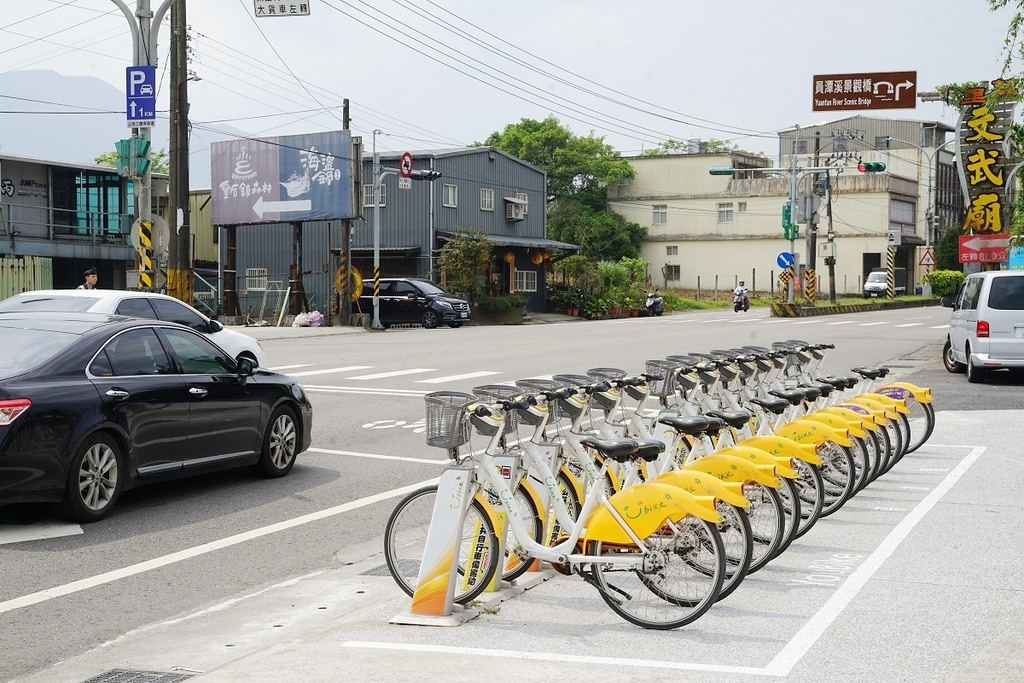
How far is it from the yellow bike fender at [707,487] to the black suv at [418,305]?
34.4 metres

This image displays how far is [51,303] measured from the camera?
585 inches

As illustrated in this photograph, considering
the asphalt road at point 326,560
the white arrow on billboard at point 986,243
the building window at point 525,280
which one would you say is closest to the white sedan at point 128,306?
the asphalt road at point 326,560

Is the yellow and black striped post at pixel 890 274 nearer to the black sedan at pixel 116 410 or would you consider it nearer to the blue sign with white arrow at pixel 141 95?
the blue sign with white arrow at pixel 141 95

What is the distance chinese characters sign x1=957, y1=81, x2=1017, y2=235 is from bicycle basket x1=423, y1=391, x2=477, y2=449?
79.4 feet

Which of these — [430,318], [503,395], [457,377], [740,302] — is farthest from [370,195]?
[503,395]

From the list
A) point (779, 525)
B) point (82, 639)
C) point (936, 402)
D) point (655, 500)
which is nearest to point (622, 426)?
point (779, 525)

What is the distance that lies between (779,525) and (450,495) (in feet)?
6.55

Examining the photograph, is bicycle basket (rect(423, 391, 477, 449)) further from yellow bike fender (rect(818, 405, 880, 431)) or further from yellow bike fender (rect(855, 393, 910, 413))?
yellow bike fender (rect(855, 393, 910, 413))

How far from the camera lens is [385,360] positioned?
24438 mm

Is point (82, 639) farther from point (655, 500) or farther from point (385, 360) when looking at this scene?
point (385, 360)

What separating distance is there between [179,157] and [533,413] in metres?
19.9

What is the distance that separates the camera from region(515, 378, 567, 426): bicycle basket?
6.63 m

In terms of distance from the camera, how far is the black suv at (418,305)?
40938mm

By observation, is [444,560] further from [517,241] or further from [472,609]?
[517,241]
